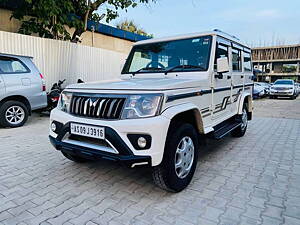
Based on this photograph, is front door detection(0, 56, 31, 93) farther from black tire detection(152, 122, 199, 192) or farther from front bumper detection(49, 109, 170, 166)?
black tire detection(152, 122, 199, 192)

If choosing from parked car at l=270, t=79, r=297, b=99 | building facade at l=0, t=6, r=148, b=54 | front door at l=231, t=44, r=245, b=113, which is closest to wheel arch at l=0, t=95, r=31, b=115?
building facade at l=0, t=6, r=148, b=54

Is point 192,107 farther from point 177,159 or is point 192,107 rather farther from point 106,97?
point 106,97

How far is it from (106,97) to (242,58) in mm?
3666

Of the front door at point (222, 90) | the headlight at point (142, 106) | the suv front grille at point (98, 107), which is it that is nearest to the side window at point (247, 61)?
the front door at point (222, 90)

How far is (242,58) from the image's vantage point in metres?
4.93

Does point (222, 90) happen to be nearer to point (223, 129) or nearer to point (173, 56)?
point (223, 129)

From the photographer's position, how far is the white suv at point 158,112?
2.23 m

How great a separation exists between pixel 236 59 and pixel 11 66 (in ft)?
17.5

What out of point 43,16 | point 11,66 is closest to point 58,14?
point 43,16

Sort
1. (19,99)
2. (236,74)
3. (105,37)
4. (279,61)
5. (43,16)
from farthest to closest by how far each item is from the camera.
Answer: (279,61) < (105,37) < (43,16) < (19,99) < (236,74)

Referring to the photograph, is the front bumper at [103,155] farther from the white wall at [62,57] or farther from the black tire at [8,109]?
the white wall at [62,57]

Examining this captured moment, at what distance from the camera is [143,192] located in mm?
2705

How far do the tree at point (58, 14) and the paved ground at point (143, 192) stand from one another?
523cm

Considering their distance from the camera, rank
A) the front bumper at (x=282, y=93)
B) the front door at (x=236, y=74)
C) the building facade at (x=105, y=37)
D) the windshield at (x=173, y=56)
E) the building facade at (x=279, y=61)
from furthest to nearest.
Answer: the building facade at (x=279, y=61)
the front bumper at (x=282, y=93)
the building facade at (x=105, y=37)
the front door at (x=236, y=74)
the windshield at (x=173, y=56)
